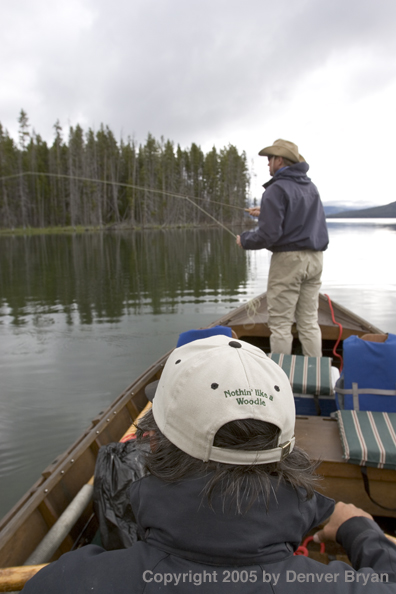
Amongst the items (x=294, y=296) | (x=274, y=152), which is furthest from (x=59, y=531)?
(x=274, y=152)

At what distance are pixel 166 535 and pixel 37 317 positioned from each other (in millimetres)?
9996

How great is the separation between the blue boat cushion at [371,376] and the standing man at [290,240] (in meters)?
1.59

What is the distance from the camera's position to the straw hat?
406cm

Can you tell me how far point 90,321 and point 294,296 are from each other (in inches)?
259

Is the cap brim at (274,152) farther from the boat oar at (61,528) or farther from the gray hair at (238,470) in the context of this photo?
A: the gray hair at (238,470)

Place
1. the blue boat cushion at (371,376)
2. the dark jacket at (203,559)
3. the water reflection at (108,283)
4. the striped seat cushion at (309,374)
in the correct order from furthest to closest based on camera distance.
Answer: the water reflection at (108,283), the striped seat cushion at (309,374), the blue boat cushion at (371,376), the dark jacket at (203,559)

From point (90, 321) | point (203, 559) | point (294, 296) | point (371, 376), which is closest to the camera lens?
point (203, 559)

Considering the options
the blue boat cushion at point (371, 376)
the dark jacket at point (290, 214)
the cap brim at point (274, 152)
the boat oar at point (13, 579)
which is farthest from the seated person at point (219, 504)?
the cap brim at point (274, 152)

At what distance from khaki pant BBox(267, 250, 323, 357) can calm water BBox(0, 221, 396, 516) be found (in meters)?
2.74

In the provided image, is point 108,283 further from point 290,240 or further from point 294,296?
point 290,240

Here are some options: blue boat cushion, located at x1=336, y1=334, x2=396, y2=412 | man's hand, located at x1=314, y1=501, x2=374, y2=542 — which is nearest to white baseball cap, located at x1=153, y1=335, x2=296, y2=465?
man's hand, located at x1=314, y1=501, x2=374, y2=542

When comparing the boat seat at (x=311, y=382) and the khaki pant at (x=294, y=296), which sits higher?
the khaki pant at (x=294, y=296)

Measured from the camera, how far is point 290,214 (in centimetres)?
403

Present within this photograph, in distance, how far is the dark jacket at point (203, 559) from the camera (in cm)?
93
